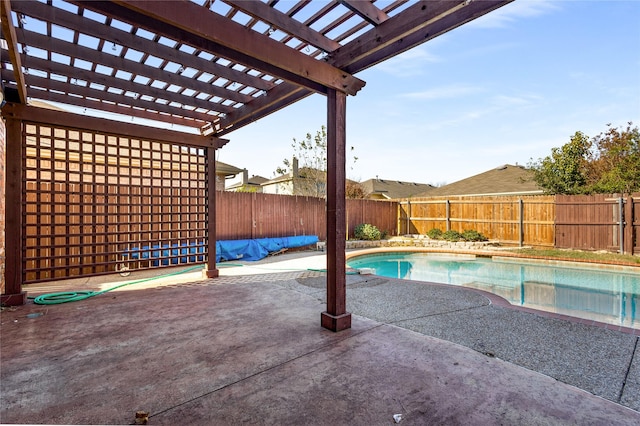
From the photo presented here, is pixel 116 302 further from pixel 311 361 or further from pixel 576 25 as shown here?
pixel 576 25

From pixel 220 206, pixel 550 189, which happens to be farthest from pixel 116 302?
pixel 550 189

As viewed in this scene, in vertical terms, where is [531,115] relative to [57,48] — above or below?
above

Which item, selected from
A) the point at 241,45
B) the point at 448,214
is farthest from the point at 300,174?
the point at 241,45

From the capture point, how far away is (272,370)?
6.94 ft

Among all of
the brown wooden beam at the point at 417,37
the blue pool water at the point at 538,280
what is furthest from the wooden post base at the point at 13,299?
the blue pool water at the point at 538,280

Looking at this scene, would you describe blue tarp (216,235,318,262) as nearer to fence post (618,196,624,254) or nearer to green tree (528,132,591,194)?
fence post (618,196,624,254)

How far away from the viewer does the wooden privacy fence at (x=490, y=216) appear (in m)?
9.94

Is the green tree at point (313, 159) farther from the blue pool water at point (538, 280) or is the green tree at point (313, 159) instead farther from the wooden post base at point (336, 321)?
the wooden post base at point (336, 321)

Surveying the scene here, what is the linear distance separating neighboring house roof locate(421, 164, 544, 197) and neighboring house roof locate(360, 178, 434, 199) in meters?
4.87

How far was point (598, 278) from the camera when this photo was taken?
21.4 ft

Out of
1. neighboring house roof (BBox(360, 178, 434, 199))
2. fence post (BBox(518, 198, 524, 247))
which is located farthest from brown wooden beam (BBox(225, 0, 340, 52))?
neighboring house roof (BBox(360, 178, 434, 199))

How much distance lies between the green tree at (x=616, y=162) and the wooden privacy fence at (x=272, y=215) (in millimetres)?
8157

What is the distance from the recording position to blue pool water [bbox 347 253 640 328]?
471cm

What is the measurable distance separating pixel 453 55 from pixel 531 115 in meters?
7.14
